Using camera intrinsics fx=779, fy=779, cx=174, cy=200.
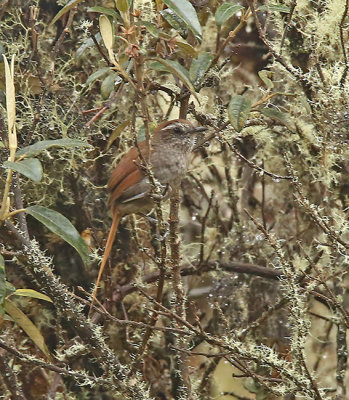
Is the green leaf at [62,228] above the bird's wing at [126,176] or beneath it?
beneath

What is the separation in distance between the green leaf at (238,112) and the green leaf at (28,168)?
58cm

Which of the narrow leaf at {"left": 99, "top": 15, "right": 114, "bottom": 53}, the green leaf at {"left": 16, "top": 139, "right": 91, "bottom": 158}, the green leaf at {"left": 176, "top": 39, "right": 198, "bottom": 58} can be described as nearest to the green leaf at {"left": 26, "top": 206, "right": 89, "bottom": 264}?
the green leaf at {"left": 16, "top": 139, "right": 91, "bottom": 158}

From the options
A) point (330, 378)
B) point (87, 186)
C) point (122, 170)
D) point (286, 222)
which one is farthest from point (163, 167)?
point (330, 378)

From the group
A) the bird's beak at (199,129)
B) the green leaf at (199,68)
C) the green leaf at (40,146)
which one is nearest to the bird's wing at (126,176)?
the bird's beak at (199,129)

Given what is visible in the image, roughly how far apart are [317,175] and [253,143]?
401 millimetres

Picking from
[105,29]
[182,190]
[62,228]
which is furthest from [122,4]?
[182,190]

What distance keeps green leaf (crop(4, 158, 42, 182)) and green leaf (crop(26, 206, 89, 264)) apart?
0.18 m

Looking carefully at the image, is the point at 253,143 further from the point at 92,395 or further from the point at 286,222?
the point at 92,395

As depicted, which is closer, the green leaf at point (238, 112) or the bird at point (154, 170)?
the green leaf at point (238, 112)

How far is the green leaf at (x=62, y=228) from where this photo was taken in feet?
6.09

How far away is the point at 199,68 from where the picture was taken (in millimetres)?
2133

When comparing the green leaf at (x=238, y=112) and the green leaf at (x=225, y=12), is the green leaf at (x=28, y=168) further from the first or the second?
the green leaf at (x=225, y=12)

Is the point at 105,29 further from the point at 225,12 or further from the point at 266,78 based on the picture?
the point at 266,78

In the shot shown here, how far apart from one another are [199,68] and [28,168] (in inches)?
25.4
